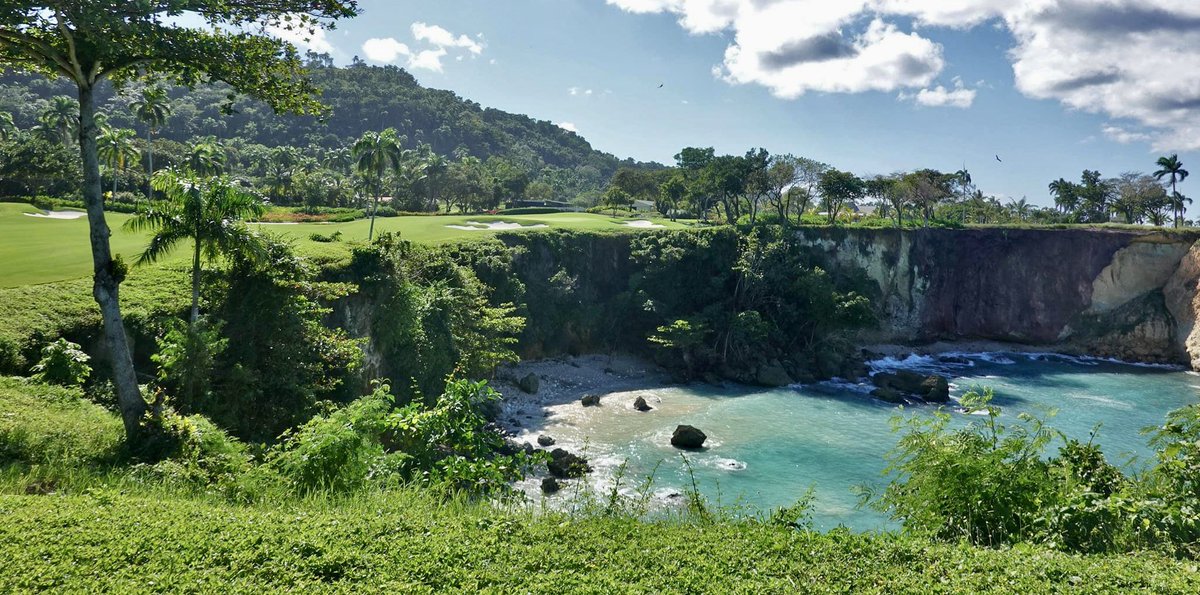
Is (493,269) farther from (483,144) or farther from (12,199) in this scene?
(483,144)

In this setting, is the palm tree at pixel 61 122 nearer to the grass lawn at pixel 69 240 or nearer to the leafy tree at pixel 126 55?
the grass lawn at pixel 69 240

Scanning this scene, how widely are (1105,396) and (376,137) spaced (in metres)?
47.5

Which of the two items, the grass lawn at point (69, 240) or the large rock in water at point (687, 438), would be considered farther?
the large rock in water at point (687, 438)

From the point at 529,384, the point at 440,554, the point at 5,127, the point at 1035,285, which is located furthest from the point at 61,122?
the point at 1035,285

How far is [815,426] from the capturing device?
3069 cm

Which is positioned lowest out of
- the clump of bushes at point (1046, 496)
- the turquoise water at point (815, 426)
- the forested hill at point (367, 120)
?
the turquoise water at point (815, 426)

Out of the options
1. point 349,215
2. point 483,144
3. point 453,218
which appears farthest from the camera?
point 483,144

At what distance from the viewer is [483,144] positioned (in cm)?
13562

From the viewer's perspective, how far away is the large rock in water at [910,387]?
36.9 m

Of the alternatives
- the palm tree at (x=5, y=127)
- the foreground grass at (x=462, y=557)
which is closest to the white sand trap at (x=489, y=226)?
the palm tree at (x=5, y=127)

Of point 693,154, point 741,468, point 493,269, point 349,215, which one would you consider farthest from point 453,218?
point 741,468

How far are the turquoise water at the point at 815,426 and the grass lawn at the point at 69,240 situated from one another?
14.4 meters

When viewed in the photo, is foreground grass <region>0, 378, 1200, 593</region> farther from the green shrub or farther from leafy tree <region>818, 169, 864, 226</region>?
leafy tree <region>818, 169, 864, 226</region>

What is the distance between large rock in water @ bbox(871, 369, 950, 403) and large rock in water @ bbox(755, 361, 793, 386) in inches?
203
